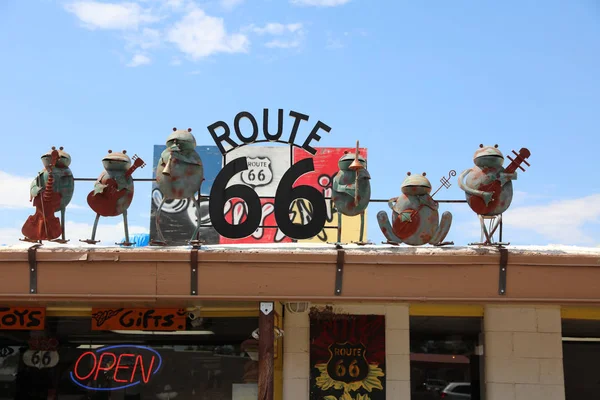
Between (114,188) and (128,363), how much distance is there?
8.76ft

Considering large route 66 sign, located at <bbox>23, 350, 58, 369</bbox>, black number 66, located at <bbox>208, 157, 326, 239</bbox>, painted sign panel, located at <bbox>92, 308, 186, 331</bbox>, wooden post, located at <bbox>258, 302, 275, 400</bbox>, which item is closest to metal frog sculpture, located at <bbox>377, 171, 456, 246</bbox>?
black number 66, located at <bbox>208, 157, 326, 239</bbox>

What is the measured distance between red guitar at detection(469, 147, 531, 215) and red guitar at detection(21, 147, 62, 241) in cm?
578

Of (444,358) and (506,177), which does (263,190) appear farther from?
(506,177)

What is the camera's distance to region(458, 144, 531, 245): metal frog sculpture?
31.2ft

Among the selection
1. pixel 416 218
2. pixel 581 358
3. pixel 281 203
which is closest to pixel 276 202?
pixel 281 203

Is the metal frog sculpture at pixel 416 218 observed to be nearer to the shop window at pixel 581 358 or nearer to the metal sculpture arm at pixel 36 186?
the shop window at pixel 581 358

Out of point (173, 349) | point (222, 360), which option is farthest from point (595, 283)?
point (173, 349)

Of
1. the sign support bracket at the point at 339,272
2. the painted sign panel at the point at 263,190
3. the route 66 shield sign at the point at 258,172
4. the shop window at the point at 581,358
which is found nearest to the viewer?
the sign support bracket at the point at 339,272

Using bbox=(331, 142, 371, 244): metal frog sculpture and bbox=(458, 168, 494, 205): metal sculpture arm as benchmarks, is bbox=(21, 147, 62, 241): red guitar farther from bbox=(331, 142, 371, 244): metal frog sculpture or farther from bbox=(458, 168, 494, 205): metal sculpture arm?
bbox=(458, 168, 494, 205): metal sculpture arm

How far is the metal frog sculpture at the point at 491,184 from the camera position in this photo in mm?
9523

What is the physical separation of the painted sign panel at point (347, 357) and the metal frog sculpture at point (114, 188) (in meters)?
3.11

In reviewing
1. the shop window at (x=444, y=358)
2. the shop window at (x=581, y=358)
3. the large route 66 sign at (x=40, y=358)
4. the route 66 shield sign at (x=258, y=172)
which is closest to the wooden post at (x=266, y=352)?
the shop window at (x=444, y=358)

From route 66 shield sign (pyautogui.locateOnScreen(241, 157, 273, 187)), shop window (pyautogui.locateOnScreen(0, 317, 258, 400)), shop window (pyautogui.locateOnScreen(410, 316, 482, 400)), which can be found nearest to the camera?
shop window (pyautogui.locateOnScreen(410, 316, 482, 400))

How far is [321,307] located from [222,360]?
171 cm
